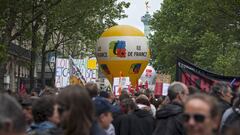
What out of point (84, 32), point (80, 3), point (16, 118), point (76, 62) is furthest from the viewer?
point (84, 32)

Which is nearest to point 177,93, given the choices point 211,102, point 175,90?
point 175,90

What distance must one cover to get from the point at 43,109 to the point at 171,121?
84.3 inches

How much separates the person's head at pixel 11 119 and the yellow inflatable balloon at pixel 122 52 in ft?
101

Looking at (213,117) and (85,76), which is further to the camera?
(85,76)

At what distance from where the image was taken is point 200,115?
16.1 feet

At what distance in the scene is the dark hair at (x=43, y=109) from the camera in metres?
6.84

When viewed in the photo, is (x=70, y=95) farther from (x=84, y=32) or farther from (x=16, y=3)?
(x=84, y=32)

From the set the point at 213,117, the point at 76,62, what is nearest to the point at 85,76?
the point at 76,62

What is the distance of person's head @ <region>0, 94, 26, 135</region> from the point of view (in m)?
4.25

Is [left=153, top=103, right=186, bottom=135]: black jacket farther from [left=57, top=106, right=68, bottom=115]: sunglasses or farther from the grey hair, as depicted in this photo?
[left=57, top=106, right=68, bottom=115]: sunglasses

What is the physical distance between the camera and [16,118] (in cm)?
430

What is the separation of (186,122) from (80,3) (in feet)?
114

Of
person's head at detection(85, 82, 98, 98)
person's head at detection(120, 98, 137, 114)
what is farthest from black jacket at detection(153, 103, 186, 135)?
person's head at detection(120, 98, 137, 114)

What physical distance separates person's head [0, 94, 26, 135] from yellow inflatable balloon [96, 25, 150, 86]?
3078 centimetres
